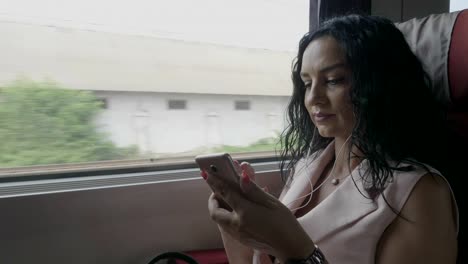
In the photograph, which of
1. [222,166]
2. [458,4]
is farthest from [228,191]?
[458,4]

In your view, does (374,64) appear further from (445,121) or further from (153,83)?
(153,83)

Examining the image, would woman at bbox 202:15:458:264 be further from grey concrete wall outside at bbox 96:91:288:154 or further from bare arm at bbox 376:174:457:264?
grey concrete wall outside at bbox 96:91:288:154

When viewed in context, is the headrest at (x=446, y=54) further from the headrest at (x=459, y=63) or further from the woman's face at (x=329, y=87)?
the woman's face at (x=329, y=87)

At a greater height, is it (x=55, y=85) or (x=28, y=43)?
(x=28, y=43)

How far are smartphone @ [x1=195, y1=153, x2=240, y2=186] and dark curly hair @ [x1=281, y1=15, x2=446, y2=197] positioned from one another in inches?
14.4

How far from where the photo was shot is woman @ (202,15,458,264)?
0.74 metres

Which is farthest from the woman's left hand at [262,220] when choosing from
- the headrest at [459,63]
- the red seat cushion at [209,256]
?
the headrest at [459,63]

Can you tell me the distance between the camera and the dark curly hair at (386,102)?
0.87 m

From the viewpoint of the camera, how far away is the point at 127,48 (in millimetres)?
1161

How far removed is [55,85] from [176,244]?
62 cm

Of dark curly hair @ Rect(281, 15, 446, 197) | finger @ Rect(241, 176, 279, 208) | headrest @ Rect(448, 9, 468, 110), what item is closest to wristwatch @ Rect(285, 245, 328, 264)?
finger @ Rect(241, 176, 279, 208)

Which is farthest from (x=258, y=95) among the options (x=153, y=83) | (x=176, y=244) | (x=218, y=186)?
(x=218, y=186)

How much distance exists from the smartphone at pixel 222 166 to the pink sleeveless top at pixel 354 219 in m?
0.30

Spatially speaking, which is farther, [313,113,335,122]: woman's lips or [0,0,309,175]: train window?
[0,0,309,175]: train window
